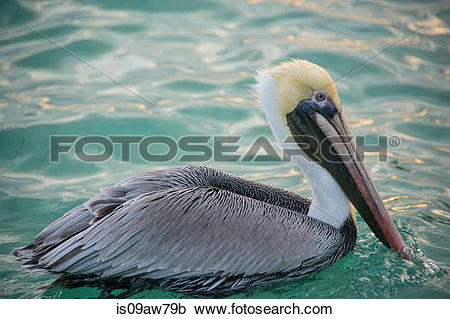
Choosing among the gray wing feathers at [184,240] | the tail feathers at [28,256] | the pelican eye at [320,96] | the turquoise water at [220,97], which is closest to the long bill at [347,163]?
the pelican eye at [320,96]

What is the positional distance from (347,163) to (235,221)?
3.03 feet

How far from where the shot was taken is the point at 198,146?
5.78 meters

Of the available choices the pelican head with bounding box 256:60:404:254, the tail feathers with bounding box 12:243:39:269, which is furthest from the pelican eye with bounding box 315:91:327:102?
the tail feathers with bounding box 12:243:39:269

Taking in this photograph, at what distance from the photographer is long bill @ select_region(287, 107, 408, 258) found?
3.81 meters

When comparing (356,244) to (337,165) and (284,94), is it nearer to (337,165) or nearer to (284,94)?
(337,165)

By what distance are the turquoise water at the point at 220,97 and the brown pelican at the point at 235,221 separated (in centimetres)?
19

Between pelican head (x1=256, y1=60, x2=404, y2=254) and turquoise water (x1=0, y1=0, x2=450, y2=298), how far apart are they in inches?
13.6

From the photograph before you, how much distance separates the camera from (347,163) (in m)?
3.81

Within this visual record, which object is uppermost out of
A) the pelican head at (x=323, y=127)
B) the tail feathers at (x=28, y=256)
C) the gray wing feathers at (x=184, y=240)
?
the pelican head at (x=323, y=127)

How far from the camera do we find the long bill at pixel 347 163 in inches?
150

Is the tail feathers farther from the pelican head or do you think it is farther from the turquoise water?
the pelican head

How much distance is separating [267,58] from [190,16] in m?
1.52

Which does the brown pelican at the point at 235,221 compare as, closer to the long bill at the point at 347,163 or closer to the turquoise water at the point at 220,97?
the long bill at the point at 347,163

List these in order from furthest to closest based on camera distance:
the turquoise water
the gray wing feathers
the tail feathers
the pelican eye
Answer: the turquoise water, the pelican eye, the tail feathers, the gray wing feathers
